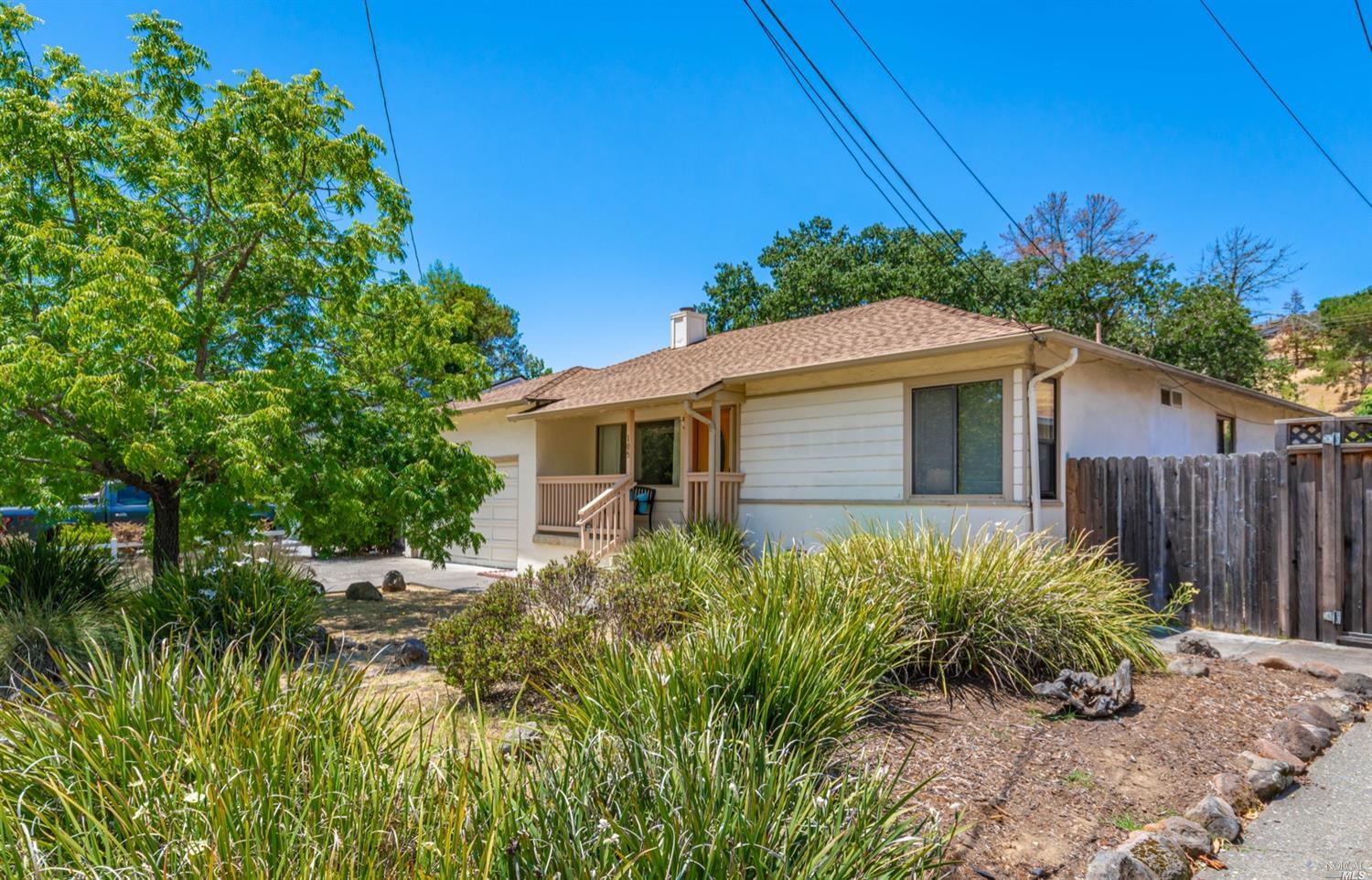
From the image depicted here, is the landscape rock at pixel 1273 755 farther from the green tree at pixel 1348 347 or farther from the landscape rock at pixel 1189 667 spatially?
the green tree at pixel 1348 347

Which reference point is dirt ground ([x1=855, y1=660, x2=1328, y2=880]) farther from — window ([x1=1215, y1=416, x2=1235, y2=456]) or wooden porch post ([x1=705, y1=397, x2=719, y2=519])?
window ([x1=1215, y1=416, x2=1235, y2=456])

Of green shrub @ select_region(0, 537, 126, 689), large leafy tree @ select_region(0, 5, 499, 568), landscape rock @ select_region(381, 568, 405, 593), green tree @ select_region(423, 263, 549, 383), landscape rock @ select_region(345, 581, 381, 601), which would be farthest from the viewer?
green tree @ select_region(423, 263, 549, 383)

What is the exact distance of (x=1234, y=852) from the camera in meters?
3.71

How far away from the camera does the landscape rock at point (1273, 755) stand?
4614mm

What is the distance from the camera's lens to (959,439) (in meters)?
10.1

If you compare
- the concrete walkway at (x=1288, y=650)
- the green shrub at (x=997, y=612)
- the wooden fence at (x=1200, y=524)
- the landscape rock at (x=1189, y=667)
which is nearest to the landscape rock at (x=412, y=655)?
the green shrub at (x=997, y=612)

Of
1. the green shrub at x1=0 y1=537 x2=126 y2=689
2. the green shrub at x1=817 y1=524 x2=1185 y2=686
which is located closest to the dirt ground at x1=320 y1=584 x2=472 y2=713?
the green shrub at x1=0 y1=537 x2=126 y2=689

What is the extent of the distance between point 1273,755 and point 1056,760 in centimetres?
148

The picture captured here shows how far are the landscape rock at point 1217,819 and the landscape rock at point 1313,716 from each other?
2.01 metres

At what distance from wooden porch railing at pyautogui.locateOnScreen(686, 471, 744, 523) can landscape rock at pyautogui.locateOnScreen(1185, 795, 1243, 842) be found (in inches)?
339

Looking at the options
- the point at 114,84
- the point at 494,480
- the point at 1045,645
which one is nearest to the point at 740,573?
the point at 1045,645

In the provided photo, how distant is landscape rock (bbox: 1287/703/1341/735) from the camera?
530cm

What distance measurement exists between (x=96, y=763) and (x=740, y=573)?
4579mm

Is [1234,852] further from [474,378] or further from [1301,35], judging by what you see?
[1301,35]
